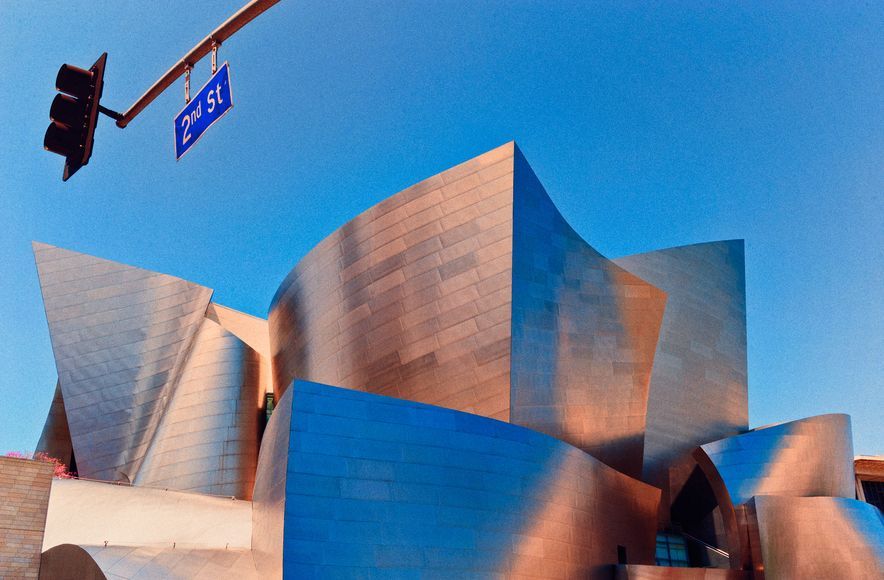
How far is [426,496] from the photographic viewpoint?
44.5ft

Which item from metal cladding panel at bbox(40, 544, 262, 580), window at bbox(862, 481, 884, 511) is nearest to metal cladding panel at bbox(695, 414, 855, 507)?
metal cladding panel at bbox(40, 544, 262, 580)

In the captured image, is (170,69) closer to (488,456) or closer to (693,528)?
(488,456)

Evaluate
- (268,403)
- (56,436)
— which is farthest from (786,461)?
(56,436)

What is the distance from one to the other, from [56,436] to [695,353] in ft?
68.8

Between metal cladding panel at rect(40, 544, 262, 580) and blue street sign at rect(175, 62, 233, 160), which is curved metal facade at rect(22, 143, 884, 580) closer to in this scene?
metal cladding panel at rect(40, 544, 262, 580)

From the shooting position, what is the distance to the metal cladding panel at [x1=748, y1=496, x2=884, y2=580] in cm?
1429

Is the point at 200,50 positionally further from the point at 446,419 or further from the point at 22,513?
the point at 22,513

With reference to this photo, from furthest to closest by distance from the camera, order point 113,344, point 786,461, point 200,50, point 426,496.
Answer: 1. point 113,344
2. point 786,461
3. point 426,496
4. point 200,50

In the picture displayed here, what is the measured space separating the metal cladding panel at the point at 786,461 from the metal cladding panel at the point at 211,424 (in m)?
12.2

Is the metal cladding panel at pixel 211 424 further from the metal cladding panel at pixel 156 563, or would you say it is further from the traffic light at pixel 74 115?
the traffic light at pixel 74 115

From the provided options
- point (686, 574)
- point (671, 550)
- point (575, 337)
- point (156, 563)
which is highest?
point (575, 337)

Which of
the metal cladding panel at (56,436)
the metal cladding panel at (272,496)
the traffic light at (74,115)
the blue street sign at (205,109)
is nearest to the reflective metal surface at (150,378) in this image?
the metal cladding panel at (56,436)

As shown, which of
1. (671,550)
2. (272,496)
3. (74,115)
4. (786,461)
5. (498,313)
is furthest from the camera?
(671,550)

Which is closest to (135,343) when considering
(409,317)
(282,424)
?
(409,317)
